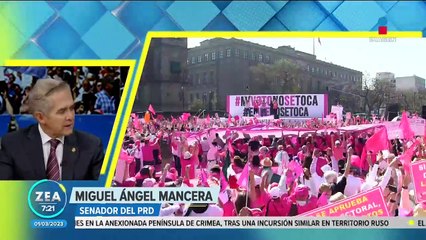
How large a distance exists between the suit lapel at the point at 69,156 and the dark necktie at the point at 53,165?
0.04 m

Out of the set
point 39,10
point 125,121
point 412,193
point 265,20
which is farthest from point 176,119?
point 412,193

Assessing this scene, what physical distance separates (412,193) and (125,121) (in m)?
1.81

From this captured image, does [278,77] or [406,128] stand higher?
[278,77]

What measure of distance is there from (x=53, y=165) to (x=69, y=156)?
11 cm

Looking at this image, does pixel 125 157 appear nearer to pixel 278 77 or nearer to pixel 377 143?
pixel 278 77

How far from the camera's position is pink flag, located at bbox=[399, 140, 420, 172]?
3129mm

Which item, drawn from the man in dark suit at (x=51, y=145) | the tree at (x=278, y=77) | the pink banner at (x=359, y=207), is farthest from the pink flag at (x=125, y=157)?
the pink banner at (x=359, y=207)

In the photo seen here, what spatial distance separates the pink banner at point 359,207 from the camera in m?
3.13

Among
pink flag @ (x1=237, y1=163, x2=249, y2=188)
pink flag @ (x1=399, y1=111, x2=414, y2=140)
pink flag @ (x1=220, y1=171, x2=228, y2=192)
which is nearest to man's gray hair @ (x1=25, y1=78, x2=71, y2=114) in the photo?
pink flag @ (x1=220, y1=171, x2=228, y2=192)

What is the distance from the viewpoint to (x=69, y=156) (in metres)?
3.17

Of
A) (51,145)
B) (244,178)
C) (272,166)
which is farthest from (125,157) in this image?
(272,166)

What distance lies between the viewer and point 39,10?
317 centimetres

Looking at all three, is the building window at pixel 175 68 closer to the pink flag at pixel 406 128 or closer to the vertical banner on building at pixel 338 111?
the vertical banner on building at pixel 338 111

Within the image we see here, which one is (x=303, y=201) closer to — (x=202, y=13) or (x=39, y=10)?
(x=202, y=13)
